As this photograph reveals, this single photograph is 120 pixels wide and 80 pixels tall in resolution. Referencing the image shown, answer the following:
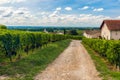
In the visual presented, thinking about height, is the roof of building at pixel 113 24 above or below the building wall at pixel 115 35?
above

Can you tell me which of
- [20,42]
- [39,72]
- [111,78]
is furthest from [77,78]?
[20,42]

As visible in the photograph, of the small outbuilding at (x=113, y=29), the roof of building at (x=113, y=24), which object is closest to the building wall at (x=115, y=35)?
the small outbuilding at (x=113, y=29)

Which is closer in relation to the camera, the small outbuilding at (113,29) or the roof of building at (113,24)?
the small outbuilding at (113,29)

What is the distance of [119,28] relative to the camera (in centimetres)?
6009

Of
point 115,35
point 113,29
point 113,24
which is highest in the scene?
point 113,24

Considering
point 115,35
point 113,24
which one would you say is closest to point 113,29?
point 115,35

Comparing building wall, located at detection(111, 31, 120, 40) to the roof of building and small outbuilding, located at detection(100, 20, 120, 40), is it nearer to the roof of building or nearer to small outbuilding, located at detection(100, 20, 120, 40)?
small outbuilding, located at detection(100, 20, 120, 40)

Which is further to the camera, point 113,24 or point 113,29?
point 113,24

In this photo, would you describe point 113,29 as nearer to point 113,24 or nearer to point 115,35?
point 115,35

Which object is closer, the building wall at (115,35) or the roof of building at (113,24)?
the building wall at (115,35)

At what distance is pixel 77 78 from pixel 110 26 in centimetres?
4764

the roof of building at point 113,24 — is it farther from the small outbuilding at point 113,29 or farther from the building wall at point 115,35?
the building wall at point 115,35

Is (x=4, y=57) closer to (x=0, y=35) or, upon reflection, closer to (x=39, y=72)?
(x=0, y=35)

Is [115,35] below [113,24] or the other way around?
below
